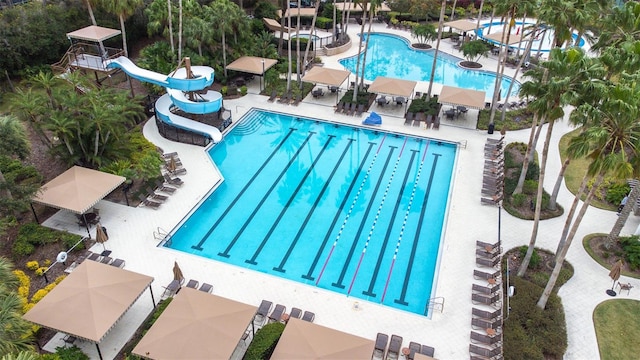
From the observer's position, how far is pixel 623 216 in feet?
58.5

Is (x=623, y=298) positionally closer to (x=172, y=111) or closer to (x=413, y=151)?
(x=413, y=151)

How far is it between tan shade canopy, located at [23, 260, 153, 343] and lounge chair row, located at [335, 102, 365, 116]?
18412 millimetres

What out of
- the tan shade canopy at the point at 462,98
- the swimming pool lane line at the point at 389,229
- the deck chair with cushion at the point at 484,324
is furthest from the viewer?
the tan shade canopy at the point at 462,98

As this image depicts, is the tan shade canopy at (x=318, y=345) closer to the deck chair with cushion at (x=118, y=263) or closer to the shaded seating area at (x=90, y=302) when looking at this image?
the shaded seating area at (x=90, y=302)

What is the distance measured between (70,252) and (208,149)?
9.88 metres

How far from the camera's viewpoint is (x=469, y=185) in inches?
901

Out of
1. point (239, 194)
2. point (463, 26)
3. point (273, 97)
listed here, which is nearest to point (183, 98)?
point (273, 97)

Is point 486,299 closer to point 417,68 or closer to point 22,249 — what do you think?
point 22,249

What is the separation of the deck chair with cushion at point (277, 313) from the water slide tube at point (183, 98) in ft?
41.1

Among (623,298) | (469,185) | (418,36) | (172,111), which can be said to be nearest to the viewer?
(623,298)

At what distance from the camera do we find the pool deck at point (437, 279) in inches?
601

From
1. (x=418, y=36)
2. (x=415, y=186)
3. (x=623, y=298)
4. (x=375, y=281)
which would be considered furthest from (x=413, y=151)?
(x=418, y=36)

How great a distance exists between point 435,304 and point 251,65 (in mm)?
22462

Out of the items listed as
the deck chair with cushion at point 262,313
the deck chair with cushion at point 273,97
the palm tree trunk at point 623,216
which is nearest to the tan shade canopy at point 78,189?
the deck chair with cushion at point 262,313
